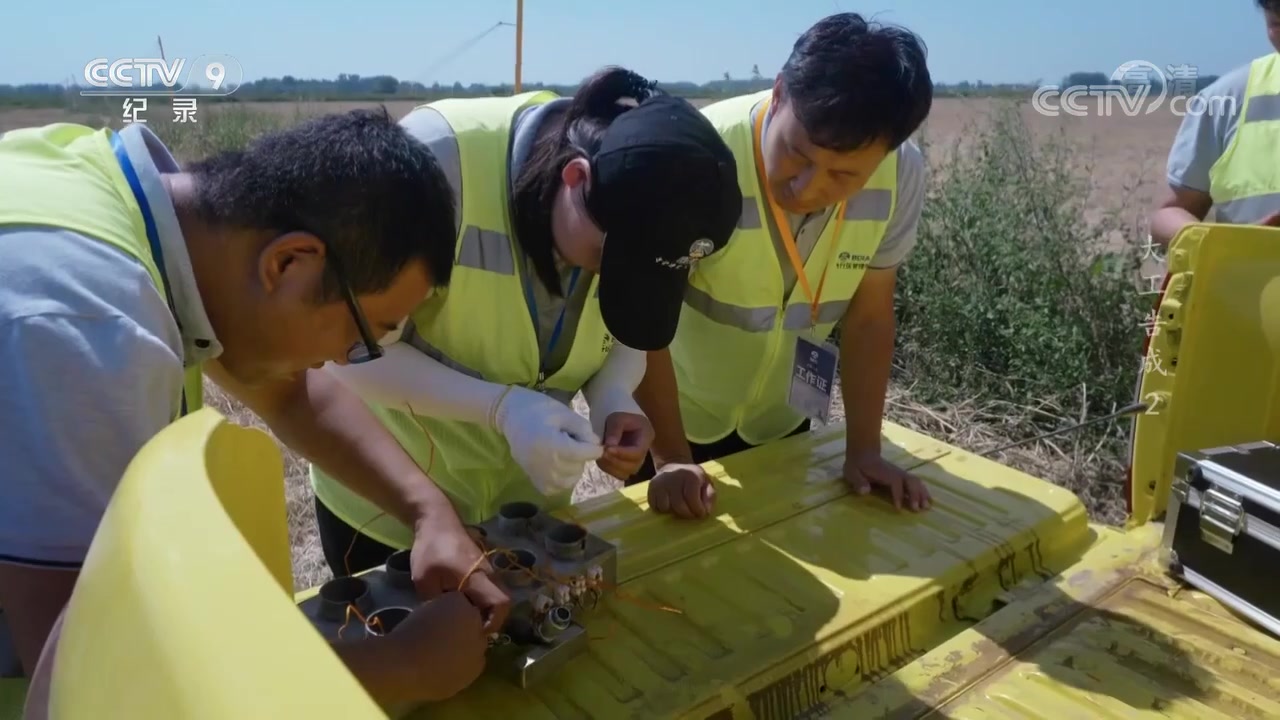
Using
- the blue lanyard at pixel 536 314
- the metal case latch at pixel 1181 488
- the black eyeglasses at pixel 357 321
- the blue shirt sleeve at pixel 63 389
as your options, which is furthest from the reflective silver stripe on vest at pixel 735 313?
the blue shirt sleeve at pixel 63 389

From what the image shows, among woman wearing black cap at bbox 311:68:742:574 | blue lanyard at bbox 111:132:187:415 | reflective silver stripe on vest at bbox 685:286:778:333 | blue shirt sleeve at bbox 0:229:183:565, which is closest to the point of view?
blue shirt sleeve at bbox 0:229:183:565

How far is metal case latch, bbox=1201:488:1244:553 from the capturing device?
5.37 ft

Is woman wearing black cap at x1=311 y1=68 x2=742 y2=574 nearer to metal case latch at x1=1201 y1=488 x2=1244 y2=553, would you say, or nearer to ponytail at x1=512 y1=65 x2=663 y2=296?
ponytail at x1=512 y1=65 x2=663 y2=296

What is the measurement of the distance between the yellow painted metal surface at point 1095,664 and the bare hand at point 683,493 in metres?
0.52

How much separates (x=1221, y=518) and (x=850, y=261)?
88 cm

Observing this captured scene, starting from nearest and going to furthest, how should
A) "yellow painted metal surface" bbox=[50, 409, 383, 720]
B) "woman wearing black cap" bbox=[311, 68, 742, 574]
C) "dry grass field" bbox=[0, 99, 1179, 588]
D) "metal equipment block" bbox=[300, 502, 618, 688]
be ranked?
"yellow painted metal surface" bbox=[50, 409, 383, 720] < "metal equipment block" bbox=[300, 502, 618, 688] < "woman wearing black cap" bbox=[311, 68, 742, 574] < "dry grass field" bbox=[0, 99, 1179, 588]

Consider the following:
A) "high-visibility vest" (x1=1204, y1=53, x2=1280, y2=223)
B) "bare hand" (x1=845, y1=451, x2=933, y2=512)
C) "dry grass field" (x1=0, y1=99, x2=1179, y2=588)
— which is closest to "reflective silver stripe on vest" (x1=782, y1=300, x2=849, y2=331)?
"bare hand" (x1=845, y1=451, x2=933, y2=512)

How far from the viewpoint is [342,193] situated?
1.04m

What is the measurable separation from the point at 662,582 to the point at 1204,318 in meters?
1.23

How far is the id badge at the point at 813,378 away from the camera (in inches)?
82.3

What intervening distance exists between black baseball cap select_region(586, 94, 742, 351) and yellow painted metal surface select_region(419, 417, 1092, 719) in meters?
0.46

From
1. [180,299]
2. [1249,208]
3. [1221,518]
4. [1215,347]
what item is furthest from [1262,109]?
[180,299]

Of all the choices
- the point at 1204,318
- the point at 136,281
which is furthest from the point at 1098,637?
the point at 136,281

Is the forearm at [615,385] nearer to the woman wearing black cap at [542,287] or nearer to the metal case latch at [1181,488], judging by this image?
the woman wearing black cap at [542,287]
